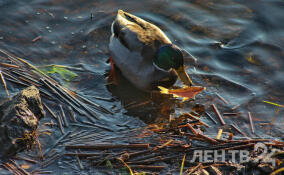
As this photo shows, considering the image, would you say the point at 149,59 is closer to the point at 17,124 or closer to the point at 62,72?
the point at 62,72

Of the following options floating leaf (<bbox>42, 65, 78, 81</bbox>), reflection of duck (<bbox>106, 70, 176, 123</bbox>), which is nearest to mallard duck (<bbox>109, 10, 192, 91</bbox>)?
reflection of duck (<bbox>106, 70, 176, 123</bbox>)

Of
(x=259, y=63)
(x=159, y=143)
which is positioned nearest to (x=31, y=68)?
(x=159, y=143)

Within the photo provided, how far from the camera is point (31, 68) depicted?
5.16 m

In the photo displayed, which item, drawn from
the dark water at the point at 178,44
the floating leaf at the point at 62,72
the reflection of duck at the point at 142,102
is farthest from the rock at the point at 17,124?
the reflection of duck at the point at 142,102

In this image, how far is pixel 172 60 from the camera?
4887mm

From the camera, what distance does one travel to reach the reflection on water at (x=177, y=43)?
4.98 meters

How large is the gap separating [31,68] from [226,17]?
349cm

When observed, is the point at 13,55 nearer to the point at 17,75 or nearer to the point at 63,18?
the point at 17,75

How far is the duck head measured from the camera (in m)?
4.85

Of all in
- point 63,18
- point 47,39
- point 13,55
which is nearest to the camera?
point 13,55

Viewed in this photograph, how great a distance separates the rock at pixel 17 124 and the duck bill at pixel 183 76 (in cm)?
189
